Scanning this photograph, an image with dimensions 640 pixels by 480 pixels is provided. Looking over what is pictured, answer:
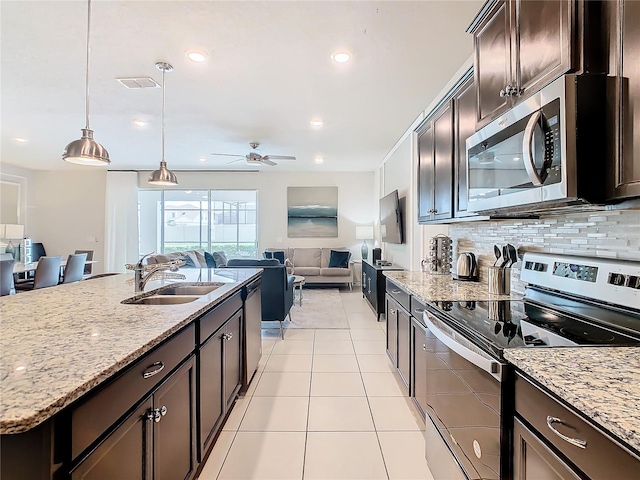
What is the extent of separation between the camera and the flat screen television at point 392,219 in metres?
4.88

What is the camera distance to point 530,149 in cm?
120

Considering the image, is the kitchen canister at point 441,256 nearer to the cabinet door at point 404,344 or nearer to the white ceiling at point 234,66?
the cabinet door at point 404,344

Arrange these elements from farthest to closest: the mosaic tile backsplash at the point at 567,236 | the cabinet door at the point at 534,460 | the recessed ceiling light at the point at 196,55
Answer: the recessed ceiling light at the point at 196,55, the mosaic tile backsplash at the point at 567,236, the cabinet door at the point at 534,460

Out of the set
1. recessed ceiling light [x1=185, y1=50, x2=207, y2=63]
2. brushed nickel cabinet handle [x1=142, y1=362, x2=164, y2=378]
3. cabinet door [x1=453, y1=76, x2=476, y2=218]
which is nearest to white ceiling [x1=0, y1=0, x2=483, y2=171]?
recessed ceiling light [x1=185, y1=50, x2=207, y2=63]

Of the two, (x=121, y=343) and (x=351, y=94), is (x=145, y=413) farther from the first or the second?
(x=351, y=94)

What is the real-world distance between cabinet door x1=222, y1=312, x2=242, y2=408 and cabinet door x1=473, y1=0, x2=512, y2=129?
6.24 feet

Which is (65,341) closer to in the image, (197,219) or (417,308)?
(417,308)

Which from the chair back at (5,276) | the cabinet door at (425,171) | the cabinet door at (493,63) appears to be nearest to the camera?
the cabinet door at (493,63)

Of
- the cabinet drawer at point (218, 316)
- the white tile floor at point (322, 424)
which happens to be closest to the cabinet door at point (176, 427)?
the cabinet drawer at point (218, 316)

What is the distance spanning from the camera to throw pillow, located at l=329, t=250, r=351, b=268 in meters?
7.40

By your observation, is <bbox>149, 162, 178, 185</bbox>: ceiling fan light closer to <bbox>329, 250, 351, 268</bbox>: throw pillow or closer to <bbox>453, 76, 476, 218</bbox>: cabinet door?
<bbox>453, 76, 476, 218</bbox>: cabinet door


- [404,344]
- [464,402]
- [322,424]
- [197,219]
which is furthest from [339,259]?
[464,402]

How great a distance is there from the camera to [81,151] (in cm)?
199

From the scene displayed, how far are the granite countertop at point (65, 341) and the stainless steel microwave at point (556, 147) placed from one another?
1481 millimetres
